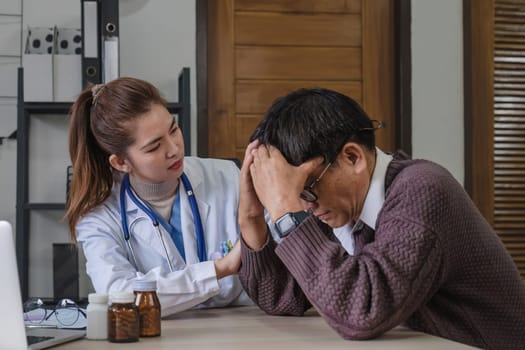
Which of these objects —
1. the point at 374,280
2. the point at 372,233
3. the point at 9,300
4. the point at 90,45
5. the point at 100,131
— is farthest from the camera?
the point at 90,45

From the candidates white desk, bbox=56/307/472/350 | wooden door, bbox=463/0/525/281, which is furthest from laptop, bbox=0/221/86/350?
wooden door, bbox=463/0/525/281

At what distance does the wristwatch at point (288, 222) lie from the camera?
136 centimetres

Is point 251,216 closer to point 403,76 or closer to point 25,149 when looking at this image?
point 25,149

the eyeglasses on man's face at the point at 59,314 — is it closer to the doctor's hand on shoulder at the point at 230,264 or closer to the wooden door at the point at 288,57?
the doctor's hand on shoulder at the point at 230,264

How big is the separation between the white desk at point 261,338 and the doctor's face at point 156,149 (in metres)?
0.47

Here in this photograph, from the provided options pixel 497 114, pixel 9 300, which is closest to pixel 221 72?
pixel 497 114

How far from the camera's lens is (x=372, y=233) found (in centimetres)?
151

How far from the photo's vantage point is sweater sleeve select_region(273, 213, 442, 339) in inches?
49.7

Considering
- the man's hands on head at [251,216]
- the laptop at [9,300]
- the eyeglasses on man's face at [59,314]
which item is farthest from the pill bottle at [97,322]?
the man's hands on head at [251,216]

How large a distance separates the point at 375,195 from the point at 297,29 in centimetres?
222

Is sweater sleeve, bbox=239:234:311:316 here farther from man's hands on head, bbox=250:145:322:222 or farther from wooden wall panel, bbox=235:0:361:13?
wooden wall panel, bbox=235:0:361:13

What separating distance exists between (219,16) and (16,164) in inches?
43.4

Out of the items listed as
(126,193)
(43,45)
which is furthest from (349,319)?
(43,45)

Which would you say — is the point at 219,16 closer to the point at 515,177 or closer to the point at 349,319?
the point at 515,177
